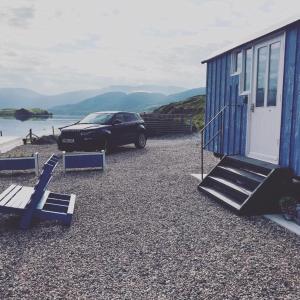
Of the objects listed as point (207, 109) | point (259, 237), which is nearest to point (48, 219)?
point (259, 237)

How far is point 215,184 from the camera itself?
24.6 ft

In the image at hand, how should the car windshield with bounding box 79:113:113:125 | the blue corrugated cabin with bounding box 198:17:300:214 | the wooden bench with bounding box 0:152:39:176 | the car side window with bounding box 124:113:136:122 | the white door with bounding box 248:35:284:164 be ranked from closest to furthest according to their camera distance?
the blue corrugated cabin with bounding box 198:17:300:214 → the white door with bounding box 248:35:284:164 → the wooden bench with bounding box 0:152:39:176 → the car windshield with bounding box 79:113:113:125 → the car side window with bounding box 124:113:136:122

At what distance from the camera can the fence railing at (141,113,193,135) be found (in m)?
25.5

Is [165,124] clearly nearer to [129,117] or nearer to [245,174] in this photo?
[129,117]

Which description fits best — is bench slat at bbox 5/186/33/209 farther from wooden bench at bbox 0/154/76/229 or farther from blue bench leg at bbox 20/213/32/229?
blue bench leg at bbox 20/213/32/229

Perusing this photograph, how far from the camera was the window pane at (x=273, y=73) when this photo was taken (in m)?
6.66

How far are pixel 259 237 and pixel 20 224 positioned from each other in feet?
11.7

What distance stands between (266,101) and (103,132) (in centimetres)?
766

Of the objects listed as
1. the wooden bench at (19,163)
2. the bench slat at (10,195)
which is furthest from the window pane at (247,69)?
the wooden bench at (19,163)

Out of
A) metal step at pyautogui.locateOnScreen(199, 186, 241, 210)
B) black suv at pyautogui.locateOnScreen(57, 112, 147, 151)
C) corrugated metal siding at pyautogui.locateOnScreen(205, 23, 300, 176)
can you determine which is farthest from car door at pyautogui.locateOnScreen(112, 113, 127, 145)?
metal step at pyautogui.locateOnScreen(199, 186, 241, 210)

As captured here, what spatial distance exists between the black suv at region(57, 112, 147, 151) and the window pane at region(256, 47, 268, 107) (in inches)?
286

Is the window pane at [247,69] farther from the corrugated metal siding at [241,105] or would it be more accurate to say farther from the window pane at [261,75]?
the window pane at [261,75]

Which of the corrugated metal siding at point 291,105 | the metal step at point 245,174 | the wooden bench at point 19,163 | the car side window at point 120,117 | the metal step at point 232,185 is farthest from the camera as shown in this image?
the car side window at point 120,117

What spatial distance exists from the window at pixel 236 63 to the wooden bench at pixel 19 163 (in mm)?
6058
